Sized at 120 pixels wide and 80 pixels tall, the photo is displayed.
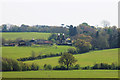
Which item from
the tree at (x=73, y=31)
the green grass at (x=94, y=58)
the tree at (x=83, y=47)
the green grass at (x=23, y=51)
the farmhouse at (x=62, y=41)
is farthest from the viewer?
the tree at (x=73, y=31)

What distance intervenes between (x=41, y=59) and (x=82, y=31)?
2628 centimetres

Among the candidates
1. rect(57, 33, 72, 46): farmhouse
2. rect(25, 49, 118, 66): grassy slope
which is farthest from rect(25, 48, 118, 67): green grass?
rect(57, 33, 72, 46): farmhouse

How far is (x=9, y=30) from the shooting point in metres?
59.7

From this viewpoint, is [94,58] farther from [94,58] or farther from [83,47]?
[83,47]

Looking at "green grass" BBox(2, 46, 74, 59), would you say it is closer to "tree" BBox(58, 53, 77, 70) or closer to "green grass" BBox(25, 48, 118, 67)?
"green grass" BBox(25, 48, 118, 67)

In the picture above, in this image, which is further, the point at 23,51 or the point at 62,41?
the point at 62,41

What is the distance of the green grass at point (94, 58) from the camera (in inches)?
1372

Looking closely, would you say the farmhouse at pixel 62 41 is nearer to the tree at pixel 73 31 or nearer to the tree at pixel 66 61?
the tree at pixel 73 31

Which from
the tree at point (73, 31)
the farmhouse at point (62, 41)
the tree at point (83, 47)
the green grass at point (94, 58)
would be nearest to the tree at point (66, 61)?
the green grass at point (94, 58)

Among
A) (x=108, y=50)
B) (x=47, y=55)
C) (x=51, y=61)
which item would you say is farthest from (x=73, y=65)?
(x=108, y=50)

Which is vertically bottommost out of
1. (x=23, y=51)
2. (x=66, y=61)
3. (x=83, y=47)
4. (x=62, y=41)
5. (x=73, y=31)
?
(x=66, y=61)

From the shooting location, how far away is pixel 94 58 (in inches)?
1523

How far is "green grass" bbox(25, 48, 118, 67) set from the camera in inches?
1372

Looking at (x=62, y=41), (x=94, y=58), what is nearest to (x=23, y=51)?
(x=94, y=58)
